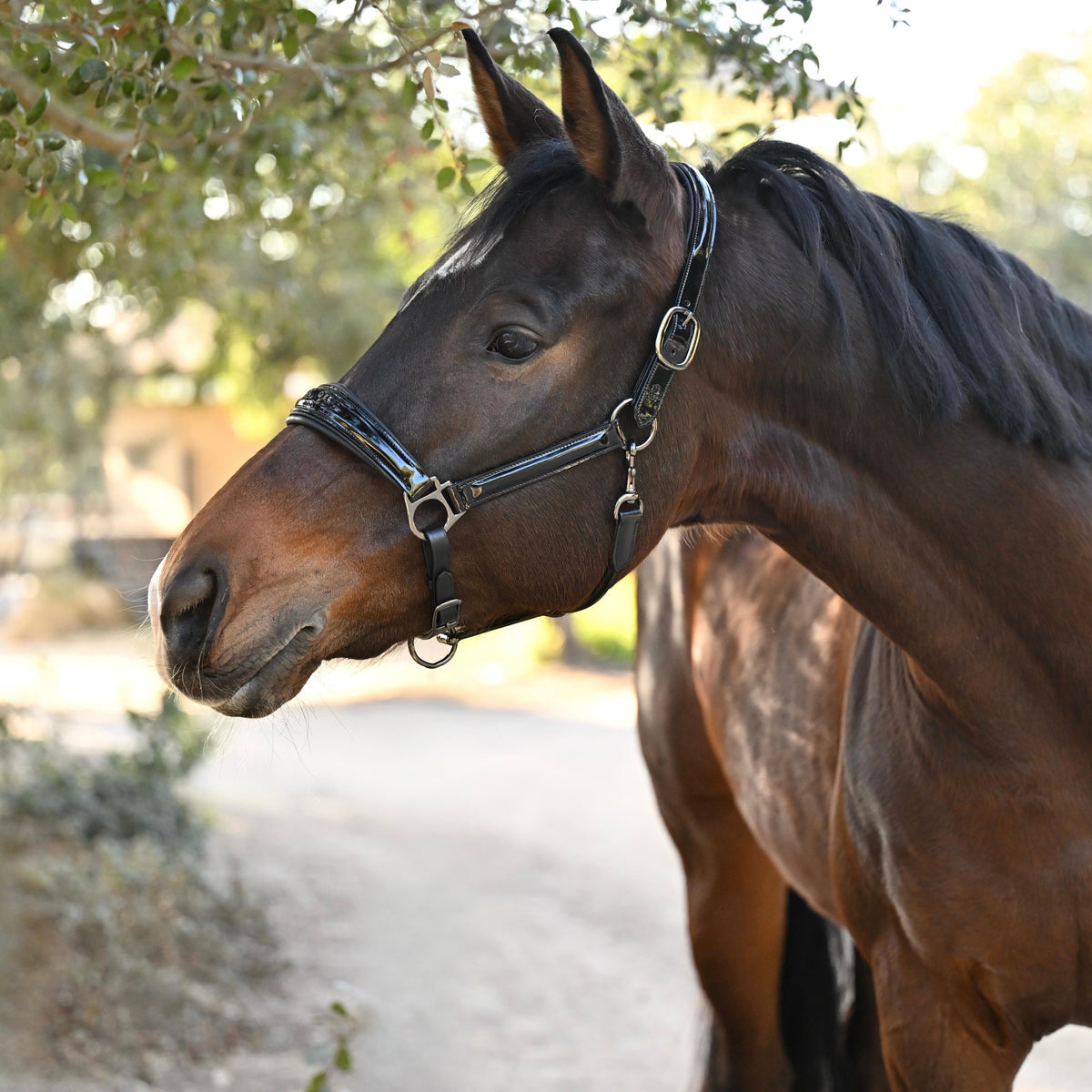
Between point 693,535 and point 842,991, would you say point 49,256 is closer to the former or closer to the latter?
point 693,535

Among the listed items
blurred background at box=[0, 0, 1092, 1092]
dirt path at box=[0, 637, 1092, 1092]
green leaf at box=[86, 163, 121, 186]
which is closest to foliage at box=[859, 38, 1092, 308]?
blurred background at box=[0, 0, 1092, 1092]

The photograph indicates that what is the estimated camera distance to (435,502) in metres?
1.63

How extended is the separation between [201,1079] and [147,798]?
1.81m

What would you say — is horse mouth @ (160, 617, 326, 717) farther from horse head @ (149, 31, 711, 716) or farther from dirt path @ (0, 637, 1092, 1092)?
dirt path @ (0, 637, 1092, 1092)

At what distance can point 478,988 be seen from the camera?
5.07 m

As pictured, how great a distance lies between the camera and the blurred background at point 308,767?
8.07 ft

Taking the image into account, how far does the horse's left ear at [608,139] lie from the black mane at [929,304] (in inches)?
8.7

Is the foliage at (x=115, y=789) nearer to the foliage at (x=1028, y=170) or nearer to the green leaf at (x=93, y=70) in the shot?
the green leaf at (x=93, y=70)

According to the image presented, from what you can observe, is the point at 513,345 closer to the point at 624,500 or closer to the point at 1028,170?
the point at 624,500

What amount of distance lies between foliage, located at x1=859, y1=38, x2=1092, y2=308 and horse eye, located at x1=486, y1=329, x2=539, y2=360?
14125 millimetres

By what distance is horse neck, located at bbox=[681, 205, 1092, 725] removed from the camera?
178 cm

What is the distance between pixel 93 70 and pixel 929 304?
4.78 ft

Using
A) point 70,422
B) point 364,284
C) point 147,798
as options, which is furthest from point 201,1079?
point 70,422

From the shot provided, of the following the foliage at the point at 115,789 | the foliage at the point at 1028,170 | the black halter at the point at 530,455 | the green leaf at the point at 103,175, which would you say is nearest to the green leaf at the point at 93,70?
→ the green leaf at the point at 103,175
